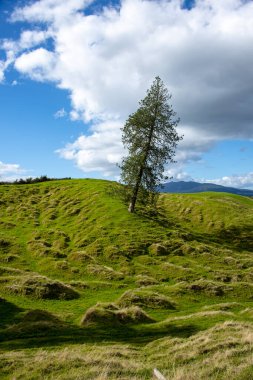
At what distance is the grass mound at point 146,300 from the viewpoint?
33.8m

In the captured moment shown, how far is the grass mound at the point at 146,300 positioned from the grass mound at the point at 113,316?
10.2 ft

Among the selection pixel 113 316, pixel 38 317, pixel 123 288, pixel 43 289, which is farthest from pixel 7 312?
pixel 123 288

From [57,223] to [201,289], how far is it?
122ft

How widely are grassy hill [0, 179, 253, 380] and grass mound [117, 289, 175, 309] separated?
0.10 m

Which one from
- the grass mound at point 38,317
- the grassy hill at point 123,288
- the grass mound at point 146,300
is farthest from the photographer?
the grass mound at point 146,300

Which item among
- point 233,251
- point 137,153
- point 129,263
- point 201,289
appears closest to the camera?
point 201,289

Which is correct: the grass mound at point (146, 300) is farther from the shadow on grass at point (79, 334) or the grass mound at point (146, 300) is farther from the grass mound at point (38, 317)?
the grass mound at point (38, 317)

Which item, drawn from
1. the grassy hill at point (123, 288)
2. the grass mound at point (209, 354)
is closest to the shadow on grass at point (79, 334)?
the grassy hill at point (123, 288)

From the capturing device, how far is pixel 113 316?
29219 millimetres

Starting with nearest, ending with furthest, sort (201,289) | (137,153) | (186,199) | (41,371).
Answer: (41,371), (201,289), (137,153), (186,199)

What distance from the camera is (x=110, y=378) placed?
48.8ft

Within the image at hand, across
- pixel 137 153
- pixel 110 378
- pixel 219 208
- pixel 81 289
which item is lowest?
pixel 81 289

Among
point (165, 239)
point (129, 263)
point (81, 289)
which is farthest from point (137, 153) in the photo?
point (81, 289)

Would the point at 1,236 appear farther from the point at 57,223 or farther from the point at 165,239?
the point at 165,239
